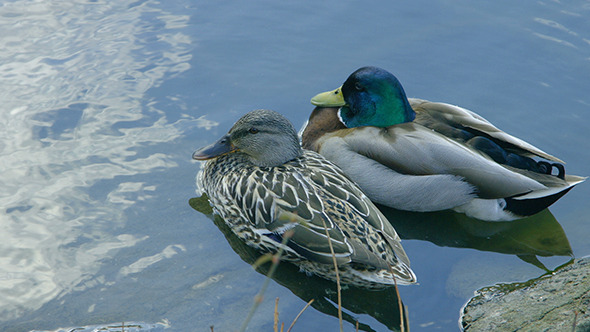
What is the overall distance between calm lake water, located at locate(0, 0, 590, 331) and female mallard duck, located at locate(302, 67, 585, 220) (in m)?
0.24

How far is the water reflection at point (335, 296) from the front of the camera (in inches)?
173

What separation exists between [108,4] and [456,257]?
17.0ft

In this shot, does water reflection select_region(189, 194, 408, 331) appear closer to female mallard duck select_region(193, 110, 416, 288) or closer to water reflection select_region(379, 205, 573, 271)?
female mallard duck select_region(193, 110, 416, 288)

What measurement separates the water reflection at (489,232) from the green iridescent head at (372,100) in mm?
783

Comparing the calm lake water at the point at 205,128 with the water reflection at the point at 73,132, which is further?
the water reflection at the point at 73,132

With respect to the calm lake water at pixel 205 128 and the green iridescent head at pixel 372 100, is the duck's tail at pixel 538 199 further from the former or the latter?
the green iridescent head at pixel 372 100

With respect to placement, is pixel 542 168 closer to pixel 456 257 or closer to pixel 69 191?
pixel 456 257

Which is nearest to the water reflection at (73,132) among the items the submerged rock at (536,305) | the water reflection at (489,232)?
the water reflection at (489,232)

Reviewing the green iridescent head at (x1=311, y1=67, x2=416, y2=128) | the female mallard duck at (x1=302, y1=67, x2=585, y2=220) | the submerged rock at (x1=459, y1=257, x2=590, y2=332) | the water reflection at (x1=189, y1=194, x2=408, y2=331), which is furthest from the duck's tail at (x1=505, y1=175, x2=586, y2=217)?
the water reflection at (x1=189, y1=194, x2=408, y2=331)

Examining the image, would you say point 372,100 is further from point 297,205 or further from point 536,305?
point 536,305

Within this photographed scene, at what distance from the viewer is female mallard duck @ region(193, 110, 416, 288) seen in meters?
4.39

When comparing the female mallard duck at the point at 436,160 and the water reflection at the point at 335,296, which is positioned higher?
the female mallard duck at the point at 436,160

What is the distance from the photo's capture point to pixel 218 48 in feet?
24.2

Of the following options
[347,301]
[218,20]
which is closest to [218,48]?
[218,20]
